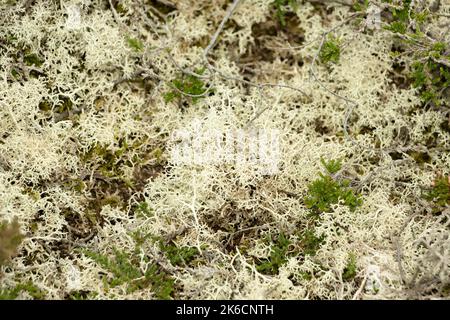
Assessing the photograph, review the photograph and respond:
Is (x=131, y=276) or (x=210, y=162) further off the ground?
(x=210, y=162)

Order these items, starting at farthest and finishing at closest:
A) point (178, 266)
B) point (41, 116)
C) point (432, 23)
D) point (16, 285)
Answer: point (432, 23), point (41, 116), point (178, 266), point (16, 285)

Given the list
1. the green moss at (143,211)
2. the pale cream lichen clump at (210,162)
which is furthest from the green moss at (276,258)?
the green moss at (143,211)

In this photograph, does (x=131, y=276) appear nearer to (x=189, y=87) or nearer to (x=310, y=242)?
(x=310, y=242)

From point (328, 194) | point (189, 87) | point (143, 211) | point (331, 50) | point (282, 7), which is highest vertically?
point (282, 7)

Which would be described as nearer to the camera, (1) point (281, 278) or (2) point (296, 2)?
(1) point (281, 278)

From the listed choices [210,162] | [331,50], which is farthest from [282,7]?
[210,162]

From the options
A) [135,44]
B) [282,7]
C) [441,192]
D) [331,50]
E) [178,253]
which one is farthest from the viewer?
[282,7]

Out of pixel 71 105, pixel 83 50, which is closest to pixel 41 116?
pixel 71 105

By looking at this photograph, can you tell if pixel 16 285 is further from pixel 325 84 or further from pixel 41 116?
pixel 325 84

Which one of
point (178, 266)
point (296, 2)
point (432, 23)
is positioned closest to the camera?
point (178, 266)
